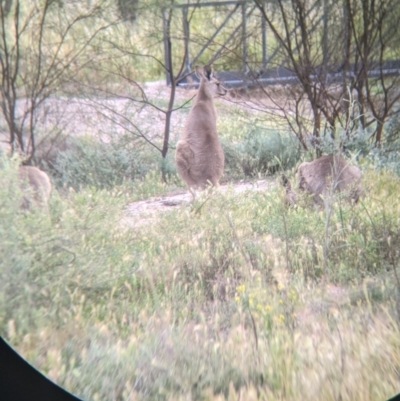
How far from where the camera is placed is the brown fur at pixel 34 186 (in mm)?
1840

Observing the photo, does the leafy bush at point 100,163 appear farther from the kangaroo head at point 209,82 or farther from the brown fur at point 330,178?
the brown fur at point 330,178

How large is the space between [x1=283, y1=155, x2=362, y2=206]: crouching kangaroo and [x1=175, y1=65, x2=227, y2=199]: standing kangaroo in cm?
30

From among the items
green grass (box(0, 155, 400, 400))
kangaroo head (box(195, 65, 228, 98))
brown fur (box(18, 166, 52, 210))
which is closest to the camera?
green grass (box(0, 155, 400, 400))

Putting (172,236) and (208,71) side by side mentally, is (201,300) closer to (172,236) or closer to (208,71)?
(172,236)

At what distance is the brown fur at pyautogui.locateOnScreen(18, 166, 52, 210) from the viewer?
184 centimetres

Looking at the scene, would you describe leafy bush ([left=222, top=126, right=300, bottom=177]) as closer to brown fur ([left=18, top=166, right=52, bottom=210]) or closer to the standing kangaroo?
the standing kangaroo

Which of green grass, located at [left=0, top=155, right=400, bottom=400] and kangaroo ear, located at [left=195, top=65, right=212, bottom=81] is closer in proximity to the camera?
green grass, located at [left=0, top=155, right=400, bottom=400]

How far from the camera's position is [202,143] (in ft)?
7.20

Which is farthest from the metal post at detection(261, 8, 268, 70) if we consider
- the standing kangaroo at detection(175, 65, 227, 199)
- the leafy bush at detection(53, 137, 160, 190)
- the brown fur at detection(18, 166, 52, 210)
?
the brown fur at detection(18, 166, 52, 210)

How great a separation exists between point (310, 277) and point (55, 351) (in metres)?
0.82

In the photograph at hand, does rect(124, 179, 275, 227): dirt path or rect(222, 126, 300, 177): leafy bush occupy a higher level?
rect(222, 126, 300, 177): leafy bush

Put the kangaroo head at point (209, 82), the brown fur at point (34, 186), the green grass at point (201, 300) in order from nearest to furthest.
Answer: the green grass at point (201, 300)
the brown fur at point (34, 186)
the kangaroo head at point (209, 82)

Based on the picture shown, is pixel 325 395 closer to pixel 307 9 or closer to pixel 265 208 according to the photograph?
pixel 265 208

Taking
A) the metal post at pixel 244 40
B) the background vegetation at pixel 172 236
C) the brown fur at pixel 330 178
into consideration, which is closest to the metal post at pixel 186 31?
the background vegetation at pixel 172 236
